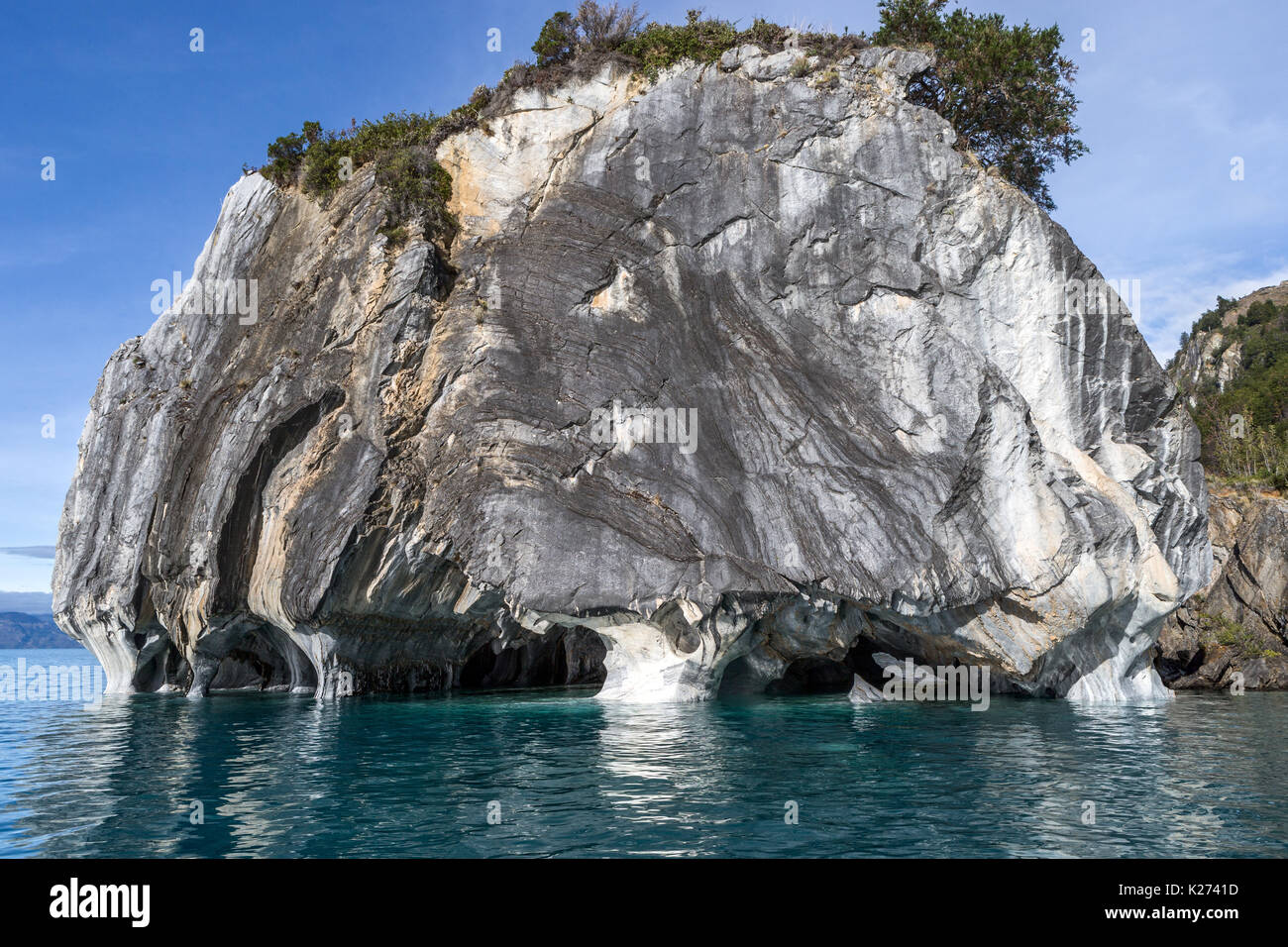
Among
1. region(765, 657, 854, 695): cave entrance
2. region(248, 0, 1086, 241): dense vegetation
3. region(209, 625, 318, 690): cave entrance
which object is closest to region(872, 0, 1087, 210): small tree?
region(248, 0, 1086, 241): dense vegetation

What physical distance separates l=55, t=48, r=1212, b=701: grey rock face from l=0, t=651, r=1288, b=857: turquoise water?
3.94m

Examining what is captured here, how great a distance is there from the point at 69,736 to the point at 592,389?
15861 mm

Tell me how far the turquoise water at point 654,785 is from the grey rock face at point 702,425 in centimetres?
394

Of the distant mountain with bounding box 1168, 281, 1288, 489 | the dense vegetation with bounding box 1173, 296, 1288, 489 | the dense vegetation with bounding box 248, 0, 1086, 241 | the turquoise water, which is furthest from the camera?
the distant mountain with bounding box 1168, 281, 1288, 489

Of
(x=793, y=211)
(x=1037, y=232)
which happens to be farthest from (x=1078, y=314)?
(x=793, y=211)

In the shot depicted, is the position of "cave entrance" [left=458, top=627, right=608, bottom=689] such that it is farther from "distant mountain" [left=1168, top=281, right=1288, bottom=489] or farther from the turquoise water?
"distant mountain" [left=1168, top=281, right=1288, bottom=489]

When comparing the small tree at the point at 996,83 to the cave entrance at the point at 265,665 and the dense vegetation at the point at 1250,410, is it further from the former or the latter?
the cave entrance at the point at 265,665

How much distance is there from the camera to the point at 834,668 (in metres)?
34.7

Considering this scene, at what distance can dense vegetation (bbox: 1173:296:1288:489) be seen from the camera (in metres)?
58.5

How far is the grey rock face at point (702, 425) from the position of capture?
1009 inches

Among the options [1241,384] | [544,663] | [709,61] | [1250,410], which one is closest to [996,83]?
[709,61]

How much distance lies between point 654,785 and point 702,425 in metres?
15.6

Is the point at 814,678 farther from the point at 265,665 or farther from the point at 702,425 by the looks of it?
the point at 265,665

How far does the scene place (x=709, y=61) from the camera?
100ft
